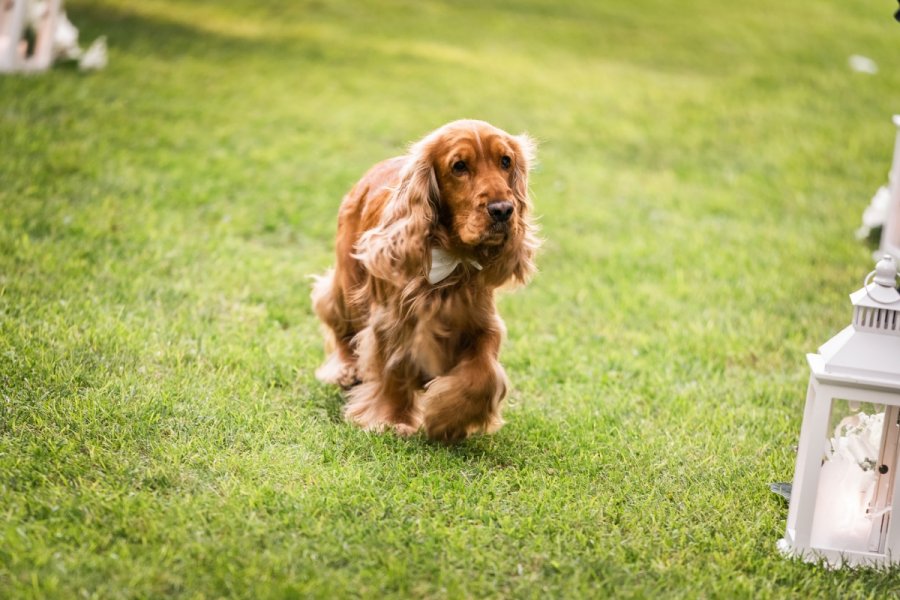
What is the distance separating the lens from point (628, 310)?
677 centimetres

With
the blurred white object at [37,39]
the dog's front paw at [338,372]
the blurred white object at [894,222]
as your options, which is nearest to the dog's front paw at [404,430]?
the dog's front paw at [338,372]

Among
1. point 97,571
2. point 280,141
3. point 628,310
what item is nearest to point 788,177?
point 628,310

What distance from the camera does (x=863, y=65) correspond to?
14.6 metres

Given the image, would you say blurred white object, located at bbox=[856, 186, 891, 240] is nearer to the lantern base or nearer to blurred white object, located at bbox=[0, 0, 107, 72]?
the lantern base

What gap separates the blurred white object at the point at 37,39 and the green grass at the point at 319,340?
1.33ft

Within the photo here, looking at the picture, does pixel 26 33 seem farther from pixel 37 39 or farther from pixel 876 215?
pixel 876 215

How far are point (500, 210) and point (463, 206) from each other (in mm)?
198

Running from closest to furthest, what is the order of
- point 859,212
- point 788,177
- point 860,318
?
1. point 860,318
2. point 859,212
3. point 788,177

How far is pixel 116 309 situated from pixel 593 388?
106 inches

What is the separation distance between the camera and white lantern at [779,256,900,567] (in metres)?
3.65

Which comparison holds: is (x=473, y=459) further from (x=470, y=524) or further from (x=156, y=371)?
(x=156, y=371)

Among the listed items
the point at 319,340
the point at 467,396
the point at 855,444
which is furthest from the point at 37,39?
the point at 855,444

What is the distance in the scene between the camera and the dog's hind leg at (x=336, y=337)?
5.09m

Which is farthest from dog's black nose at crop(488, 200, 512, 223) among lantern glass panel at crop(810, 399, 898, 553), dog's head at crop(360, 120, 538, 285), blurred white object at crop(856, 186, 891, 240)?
blurred white object at crop(856, 186, 891, 240)
